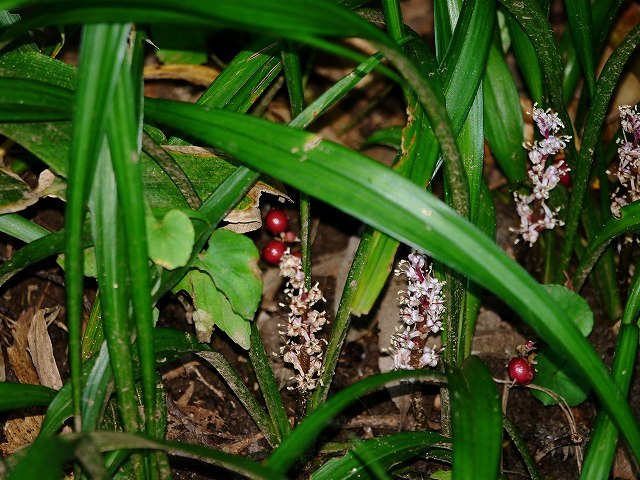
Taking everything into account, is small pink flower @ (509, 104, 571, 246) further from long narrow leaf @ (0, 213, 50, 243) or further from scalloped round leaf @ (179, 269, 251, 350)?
long narrow leaf @ (0, 213, 50, 243)

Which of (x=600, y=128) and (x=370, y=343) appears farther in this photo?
(x=370, y=343)

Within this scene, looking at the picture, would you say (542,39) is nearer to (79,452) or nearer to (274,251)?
(274,251)

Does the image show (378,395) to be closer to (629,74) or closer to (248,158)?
(248,158)

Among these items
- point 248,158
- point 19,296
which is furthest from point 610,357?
point 19,296

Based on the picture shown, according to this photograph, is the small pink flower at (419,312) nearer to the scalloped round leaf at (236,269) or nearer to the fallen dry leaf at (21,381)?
the scalloped round leaf at (236,269)

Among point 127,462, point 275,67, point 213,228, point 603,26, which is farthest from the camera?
point 603,26

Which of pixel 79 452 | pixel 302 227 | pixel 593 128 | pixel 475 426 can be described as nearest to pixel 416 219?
pixel 475 426

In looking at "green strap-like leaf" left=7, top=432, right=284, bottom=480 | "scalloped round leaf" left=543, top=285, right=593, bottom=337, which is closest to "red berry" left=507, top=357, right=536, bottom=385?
"scalloped round leaf" left=543, top=285, right=593, bottom=337
